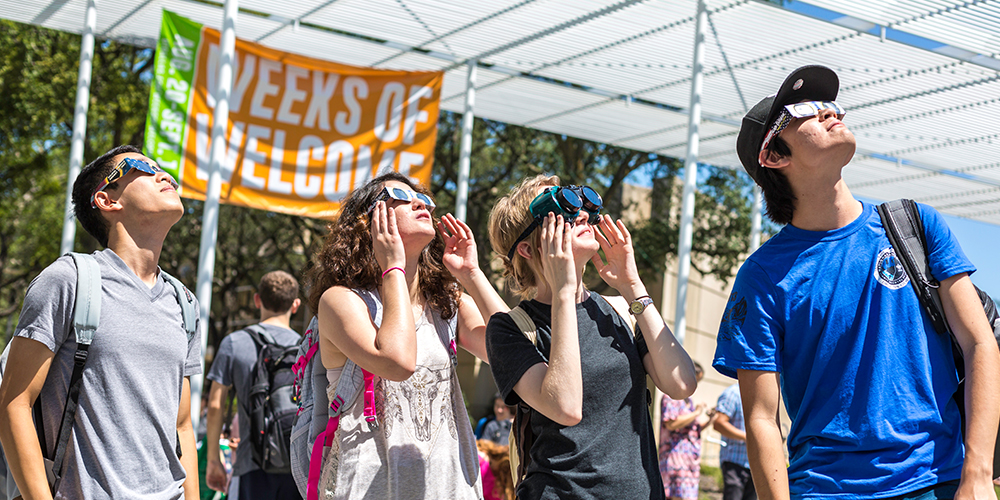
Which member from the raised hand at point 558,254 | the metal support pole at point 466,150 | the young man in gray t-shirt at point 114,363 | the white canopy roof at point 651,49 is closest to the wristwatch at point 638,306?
the raised hand at point 558,254

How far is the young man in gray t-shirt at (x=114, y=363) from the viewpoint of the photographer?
262 cm

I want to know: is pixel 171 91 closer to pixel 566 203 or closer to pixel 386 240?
pixel 386 240

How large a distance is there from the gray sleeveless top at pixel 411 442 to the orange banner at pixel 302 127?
5040 millimetres

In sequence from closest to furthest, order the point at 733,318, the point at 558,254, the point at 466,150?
the point at 733,318
the point at 558,254
the point at 466,150

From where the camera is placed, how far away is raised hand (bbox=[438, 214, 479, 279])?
3209mm

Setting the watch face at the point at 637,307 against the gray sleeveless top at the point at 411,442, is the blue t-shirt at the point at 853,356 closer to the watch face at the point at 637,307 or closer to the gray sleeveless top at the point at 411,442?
the watch face at the point at 637,307

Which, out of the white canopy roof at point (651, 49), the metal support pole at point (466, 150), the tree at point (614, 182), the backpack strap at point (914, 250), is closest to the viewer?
the backpack strap at point (914, 250)

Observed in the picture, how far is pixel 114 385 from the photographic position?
2766 millimetres

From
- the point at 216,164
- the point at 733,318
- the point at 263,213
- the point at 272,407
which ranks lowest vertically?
the point at 272,407

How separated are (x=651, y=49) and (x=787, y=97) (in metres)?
7.45

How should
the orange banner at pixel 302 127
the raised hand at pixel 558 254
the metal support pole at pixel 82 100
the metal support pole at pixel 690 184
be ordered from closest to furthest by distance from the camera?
1. the raised hand at pixel 558 254
2. the orange banner at pixel 302 127
3. the metal support pole at pixel 82 100
4. the metal support pole at pixel 690 184

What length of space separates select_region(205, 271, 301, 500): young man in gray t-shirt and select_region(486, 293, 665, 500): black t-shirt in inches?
118

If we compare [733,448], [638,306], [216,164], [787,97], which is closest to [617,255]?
[638,306]

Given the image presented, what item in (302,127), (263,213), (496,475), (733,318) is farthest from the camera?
(263,213)
